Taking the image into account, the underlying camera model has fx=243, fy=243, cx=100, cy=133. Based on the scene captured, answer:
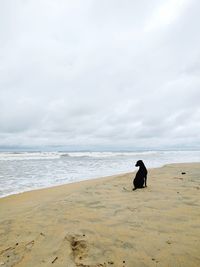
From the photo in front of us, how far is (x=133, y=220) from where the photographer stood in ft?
15.5

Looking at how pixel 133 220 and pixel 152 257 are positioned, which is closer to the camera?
pixel 152 257

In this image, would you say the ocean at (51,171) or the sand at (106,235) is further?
the ocean at (51,171)

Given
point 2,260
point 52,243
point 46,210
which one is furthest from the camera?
point 46,210

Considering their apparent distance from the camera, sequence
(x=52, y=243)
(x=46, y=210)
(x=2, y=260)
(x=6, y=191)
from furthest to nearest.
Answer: (x=6, y=191) → (x=46, y=210) → (x=52, y=243) → (x=2, y=260)

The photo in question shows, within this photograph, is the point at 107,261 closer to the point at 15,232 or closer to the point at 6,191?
the point at 15,232

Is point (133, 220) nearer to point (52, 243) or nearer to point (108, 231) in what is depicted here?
point (108, 231)

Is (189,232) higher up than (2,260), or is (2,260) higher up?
(189,232)

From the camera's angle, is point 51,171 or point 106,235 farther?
point 51,171

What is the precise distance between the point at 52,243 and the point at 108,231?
0.96 m

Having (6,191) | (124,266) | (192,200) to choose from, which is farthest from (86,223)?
(6,191)

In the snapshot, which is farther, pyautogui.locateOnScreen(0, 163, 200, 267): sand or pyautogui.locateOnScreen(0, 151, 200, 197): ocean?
pyautogui.locateOnScreen(0, 151, 200, 197): ocean

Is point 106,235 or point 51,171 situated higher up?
point 51,171

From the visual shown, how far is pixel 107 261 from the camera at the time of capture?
322 cm

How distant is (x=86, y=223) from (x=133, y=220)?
912 mm
